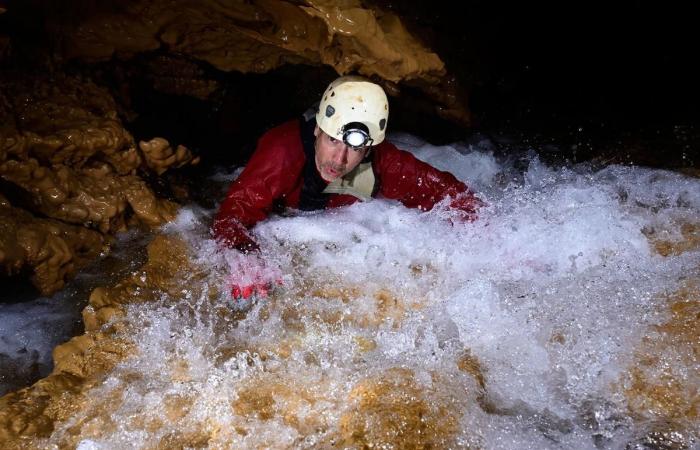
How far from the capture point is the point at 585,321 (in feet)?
9.35

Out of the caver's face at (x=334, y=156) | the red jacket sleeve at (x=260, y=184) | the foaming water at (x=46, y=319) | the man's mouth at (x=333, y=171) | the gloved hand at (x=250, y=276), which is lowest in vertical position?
the foaming water at (x=46, y=319)

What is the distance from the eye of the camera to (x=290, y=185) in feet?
12.2

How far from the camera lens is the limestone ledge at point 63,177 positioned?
3168 millimetres

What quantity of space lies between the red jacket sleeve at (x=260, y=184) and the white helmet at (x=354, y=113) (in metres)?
0.33

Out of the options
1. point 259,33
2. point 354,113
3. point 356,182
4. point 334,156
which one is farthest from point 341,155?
point 259,33

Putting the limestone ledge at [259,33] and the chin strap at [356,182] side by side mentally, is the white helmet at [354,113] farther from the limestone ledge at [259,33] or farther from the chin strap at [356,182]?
the chin strap at [356,182]

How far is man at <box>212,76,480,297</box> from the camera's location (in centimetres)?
342

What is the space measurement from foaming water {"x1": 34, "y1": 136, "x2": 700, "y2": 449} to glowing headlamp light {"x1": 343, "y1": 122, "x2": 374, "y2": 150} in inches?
30.1

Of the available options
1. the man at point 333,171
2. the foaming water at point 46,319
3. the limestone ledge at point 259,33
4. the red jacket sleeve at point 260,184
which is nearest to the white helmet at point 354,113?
the man at point 333,171

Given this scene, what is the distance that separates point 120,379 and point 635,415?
250cm

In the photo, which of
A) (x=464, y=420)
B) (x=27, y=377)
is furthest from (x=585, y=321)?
(x=27, y=377)

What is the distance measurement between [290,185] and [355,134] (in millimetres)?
680

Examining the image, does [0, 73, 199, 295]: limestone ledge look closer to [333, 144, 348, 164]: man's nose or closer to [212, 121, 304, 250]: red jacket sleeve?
[212, 121, 304, 250]: red jacket sleeve

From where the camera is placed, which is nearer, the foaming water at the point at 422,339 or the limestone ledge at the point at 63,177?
the foaming water at the point at 422,339
